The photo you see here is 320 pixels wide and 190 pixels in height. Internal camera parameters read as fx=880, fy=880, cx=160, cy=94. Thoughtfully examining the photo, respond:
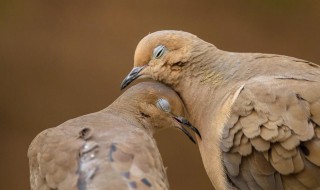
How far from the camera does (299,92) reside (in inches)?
137

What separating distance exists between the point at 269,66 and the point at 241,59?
0.53 feet

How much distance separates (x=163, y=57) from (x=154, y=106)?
22 cm

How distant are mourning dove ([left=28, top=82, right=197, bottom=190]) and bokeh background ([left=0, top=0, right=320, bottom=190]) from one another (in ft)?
7.06

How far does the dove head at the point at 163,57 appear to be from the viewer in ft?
12.6

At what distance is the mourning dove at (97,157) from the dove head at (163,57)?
0.91ft

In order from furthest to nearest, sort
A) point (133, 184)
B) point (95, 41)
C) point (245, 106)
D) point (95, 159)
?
point (95, 41) → point (245, 106) → point (95, 159) → point (133, 184)

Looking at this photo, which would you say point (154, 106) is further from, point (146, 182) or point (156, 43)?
point (146, 182)

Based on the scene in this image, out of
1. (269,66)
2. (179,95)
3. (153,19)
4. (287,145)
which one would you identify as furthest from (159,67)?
(153,19)

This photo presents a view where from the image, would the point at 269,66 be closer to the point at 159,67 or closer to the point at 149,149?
the point at 159,67

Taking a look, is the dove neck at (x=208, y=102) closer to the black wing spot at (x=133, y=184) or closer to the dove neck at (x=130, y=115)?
the dove neck at (x=130, y=115)

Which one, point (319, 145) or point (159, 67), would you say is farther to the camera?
point (159, 67)

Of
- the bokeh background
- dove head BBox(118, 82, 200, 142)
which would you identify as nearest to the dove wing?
dove head BBox(118, 82, 200, 142)

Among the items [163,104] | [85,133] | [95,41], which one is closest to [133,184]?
[85,133]

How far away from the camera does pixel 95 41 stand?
5.80 meters
